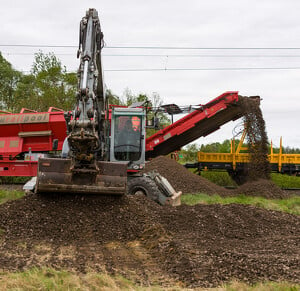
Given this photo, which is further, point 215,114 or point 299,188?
point 299,188

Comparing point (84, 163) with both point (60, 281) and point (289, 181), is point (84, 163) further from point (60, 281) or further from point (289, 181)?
point (289, 181)

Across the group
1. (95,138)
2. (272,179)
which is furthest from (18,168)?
(272,179)

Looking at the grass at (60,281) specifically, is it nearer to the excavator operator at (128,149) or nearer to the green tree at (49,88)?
the excavator operator at (128,149)

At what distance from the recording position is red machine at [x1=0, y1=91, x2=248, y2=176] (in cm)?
1402

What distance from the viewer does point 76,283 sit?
13.0 ft

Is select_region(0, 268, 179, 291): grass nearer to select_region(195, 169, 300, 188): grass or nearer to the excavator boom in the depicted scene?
the excavator boom

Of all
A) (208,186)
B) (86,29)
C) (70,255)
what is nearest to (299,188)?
(208,186)

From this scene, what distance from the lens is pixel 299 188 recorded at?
16.5 metres

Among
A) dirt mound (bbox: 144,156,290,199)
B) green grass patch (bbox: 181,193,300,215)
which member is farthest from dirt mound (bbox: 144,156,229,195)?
green grass patch (bbox: 181,193,300,215)

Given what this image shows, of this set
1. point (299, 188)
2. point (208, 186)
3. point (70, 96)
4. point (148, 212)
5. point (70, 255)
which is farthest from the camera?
point (70, 96)

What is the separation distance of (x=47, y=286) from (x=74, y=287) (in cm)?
25

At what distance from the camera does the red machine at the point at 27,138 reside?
45.9 feet

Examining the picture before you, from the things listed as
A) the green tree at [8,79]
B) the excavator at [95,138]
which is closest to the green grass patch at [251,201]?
the excavator at [95,138]

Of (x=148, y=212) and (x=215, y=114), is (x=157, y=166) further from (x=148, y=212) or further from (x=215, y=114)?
(x=148, y=212)
